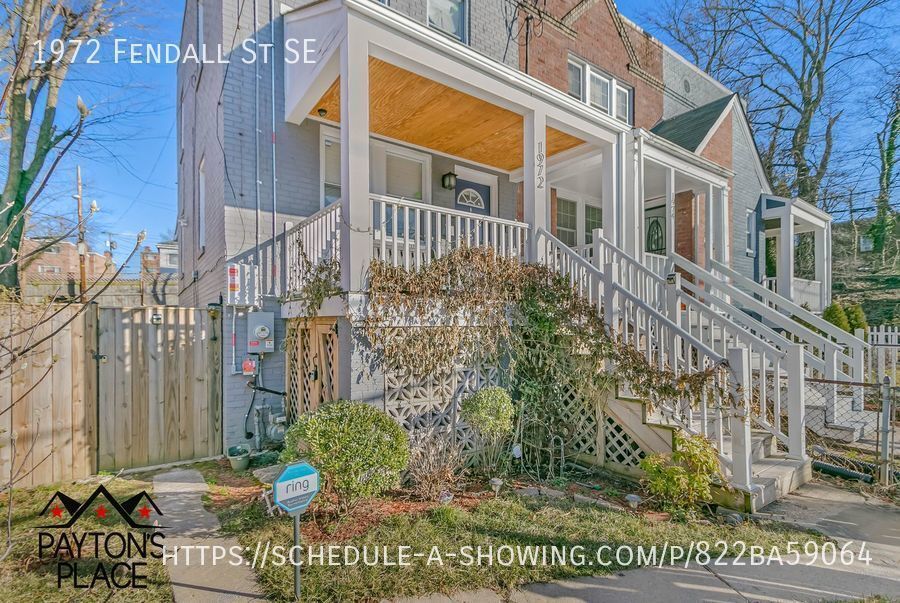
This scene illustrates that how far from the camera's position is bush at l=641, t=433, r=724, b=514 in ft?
12.4

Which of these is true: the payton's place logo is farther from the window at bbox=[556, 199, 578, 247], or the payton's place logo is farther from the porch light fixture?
the window at bbox=[556, 199, 578, 247]

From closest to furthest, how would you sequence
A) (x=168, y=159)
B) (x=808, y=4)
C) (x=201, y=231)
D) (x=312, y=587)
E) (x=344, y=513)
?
(x=312, y=587), (x=344, y=513), (x=201, y=231), (x=168, y=159), (x=808, y=4)

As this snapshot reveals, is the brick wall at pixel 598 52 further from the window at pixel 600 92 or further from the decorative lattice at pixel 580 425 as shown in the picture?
the decorative lattice at pixel 580 425

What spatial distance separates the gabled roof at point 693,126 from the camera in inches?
380

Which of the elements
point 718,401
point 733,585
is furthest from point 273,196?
point 733,585

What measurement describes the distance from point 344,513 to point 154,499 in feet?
6.67

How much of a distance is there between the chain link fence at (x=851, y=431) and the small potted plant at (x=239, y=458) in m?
6.58

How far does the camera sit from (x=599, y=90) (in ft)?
33.6

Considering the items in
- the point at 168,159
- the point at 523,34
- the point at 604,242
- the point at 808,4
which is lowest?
the point at 604,242

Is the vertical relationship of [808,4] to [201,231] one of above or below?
above

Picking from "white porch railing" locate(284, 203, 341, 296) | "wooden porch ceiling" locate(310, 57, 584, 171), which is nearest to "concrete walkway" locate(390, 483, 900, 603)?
"white porch railing" locate(284, 203, 341, 296)

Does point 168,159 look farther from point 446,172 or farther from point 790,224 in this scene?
point 790,224

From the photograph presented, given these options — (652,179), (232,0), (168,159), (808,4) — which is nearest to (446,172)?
(232,0)

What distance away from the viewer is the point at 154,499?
409 cm
